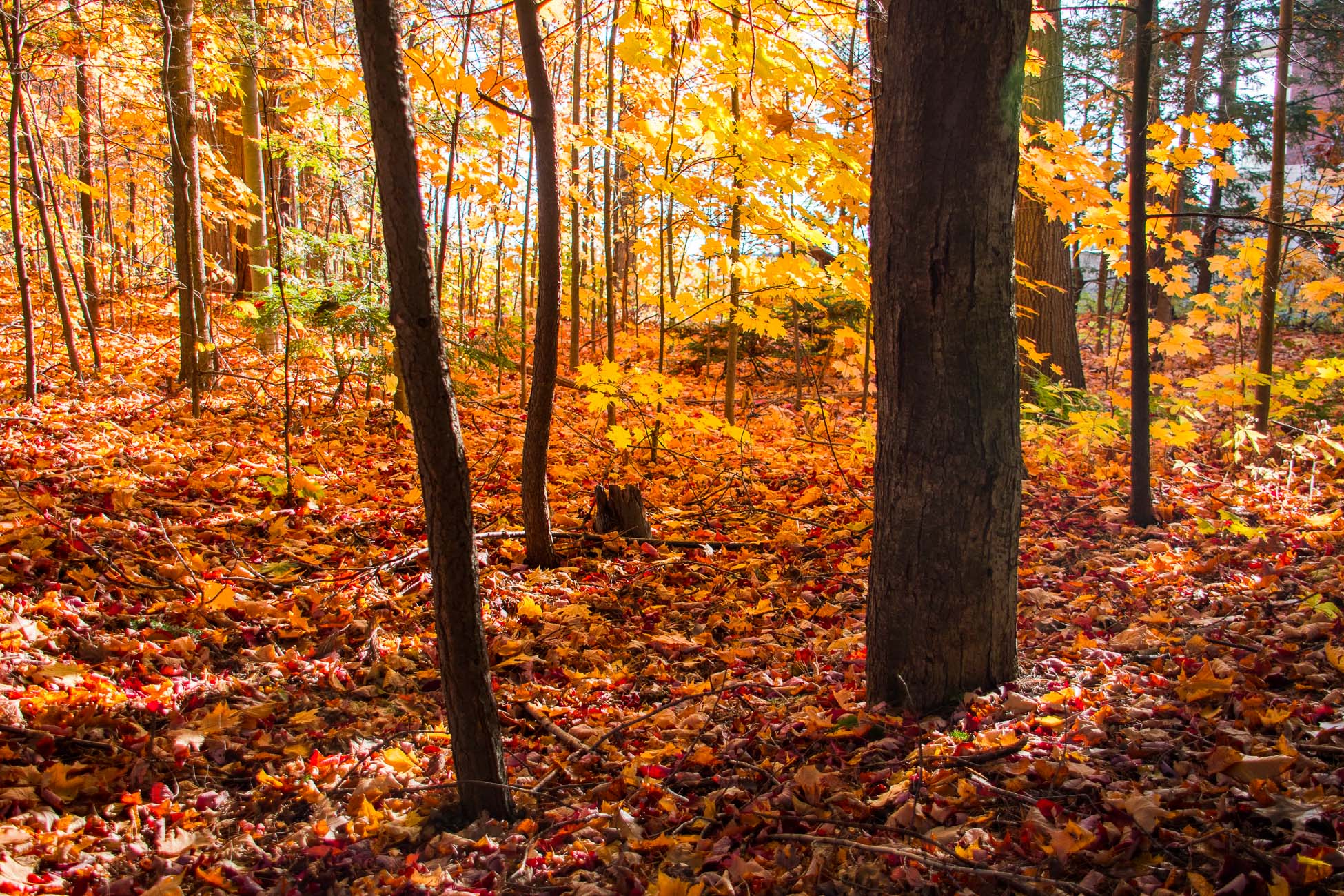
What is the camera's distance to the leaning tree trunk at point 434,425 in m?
1.89

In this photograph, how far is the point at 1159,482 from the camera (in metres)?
5.31

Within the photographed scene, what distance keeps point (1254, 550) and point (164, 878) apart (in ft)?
16.0

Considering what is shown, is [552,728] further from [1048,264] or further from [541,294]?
[1048,264]

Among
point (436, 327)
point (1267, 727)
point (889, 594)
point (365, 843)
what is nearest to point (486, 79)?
point (436, 327)

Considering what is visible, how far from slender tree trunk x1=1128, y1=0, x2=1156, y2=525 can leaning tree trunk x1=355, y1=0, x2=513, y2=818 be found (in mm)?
3901

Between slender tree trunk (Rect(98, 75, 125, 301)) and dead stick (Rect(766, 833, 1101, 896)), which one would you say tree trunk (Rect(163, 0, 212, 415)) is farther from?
dead stick (Rect(766, 833, 1101, 896))

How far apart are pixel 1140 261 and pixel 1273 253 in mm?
2556

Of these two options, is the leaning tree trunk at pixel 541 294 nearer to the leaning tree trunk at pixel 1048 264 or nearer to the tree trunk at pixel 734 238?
the tree trunk at pixel 734 238

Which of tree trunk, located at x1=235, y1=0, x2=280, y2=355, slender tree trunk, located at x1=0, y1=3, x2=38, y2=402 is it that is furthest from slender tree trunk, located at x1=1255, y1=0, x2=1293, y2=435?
tree trunk, located at x1=235, y1=0, x2=280, y2=355

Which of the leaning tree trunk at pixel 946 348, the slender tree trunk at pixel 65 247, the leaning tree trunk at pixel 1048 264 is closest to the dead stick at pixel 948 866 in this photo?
the leaning tree trunk at pixel 946 348

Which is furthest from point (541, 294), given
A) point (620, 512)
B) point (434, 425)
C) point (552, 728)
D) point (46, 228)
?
point (46, 228)

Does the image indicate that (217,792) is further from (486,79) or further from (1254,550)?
(1254,550)

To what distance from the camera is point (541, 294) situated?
4039mm

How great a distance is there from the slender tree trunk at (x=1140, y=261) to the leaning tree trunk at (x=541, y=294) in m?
3.22
